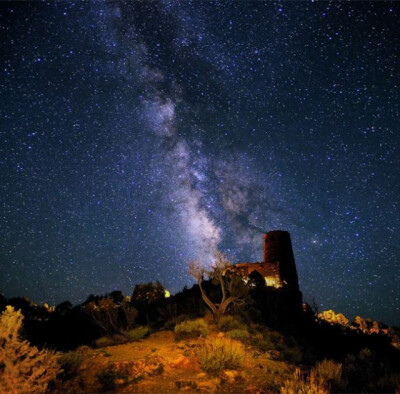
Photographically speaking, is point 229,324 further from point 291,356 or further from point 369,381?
point 369,381

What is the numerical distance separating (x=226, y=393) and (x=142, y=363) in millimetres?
2344

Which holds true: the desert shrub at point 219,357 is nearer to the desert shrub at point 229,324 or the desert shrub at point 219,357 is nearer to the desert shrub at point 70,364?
the desert shrub at point 70,364

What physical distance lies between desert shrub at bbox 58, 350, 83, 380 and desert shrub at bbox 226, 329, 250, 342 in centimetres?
617

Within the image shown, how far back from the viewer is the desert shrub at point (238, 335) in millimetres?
10657

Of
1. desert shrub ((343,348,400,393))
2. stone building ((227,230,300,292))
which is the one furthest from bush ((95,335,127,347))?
stone building ((227,230,300,292))

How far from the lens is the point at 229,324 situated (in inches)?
482

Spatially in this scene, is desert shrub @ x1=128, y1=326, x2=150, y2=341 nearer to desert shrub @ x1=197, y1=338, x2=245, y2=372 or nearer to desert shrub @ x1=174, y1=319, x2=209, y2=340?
desert shrub @ x1=174, y1=319, x2=209, y2=340

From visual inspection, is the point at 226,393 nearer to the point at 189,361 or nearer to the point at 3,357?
the point at 189,361

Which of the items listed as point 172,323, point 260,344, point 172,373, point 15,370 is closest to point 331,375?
point 260,344

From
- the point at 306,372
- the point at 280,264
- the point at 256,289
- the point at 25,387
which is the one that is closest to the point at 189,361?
the point at 306,372

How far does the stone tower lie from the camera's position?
101 ft

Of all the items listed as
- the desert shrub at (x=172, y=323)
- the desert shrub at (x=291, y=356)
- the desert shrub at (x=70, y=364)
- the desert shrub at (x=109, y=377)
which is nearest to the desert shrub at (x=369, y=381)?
the desert shrub at (x=291, y=356)

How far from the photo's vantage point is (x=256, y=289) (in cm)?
2262

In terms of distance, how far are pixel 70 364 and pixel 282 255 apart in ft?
93.9
